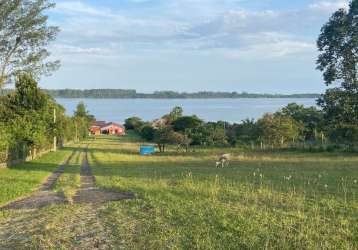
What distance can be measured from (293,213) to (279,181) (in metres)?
6.78

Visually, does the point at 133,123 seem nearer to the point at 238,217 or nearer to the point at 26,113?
the point at 26,113

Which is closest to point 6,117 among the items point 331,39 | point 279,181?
point 331,39

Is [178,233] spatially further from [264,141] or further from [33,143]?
[264,141]

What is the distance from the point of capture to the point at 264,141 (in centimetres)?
5409

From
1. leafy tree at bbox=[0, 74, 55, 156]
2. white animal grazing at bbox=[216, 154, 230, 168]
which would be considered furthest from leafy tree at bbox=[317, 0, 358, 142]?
leafy tree at bbox=[0, 74, 55, 156]

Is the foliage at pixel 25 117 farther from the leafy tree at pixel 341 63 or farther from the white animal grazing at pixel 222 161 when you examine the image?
the leafy tree at pixel 341 63

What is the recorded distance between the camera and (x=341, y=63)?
96.7ft

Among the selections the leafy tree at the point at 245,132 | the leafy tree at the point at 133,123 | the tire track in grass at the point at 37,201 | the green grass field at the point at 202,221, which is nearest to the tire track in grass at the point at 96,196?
the tire track in grass at the point at 37,201

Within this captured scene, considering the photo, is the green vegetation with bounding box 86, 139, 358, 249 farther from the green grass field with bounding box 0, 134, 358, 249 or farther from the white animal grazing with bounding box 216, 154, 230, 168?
the white animal grazing with bounding box 216, 154, 230, 168

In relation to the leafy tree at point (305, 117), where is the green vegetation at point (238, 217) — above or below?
below

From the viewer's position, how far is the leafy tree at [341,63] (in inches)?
1125

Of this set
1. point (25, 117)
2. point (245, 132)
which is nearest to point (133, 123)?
point (245, 132)

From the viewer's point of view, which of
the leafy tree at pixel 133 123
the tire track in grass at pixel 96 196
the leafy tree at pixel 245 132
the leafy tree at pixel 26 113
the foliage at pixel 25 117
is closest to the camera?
the tire track in grass at pixel 96 196

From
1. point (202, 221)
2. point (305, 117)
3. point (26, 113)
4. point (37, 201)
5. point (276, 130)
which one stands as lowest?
point (37, 201)
